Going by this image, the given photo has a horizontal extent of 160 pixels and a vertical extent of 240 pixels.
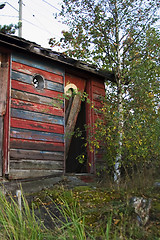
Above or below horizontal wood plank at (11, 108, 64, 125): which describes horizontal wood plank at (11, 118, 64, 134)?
below

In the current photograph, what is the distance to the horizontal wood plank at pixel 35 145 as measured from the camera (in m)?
7.12

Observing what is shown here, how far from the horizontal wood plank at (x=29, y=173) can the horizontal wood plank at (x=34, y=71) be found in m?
2.59

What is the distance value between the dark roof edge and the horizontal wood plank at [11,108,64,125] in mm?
1580

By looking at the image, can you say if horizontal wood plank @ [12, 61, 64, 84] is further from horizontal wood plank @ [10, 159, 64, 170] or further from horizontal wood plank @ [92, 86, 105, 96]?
horizontal wood plank @ [10, 159, 64, 170]

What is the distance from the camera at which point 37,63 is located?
8023mm

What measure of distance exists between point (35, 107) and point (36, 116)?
25 cm

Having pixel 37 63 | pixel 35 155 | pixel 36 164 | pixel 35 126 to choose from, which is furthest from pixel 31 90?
pixel 36 164

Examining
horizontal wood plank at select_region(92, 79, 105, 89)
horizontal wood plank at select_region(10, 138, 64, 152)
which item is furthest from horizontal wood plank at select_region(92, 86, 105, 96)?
horizontal wood plank at select_region(10, 138, 64, 152)

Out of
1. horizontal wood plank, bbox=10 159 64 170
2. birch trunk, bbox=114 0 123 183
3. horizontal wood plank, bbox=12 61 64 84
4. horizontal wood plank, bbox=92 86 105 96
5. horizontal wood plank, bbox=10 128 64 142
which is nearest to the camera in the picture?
horizontal wood plank, bbox=10 159 64 170

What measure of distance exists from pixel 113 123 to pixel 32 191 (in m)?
2.71

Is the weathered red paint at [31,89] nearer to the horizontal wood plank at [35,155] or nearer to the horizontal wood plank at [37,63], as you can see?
the horizontal wood plank at [37,63]

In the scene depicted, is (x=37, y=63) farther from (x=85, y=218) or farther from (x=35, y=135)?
(x=85, y=218)

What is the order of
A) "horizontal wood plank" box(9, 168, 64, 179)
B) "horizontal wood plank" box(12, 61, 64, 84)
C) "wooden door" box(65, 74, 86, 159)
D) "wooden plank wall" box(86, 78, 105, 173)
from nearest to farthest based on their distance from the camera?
"horizontal wood plank" box(9, 168, 64, 179)
"horizontal wood plank" box(12, 61, 64, 84)
"wooden plank wall" box(86, 78, 105, 173)
"wooden door" box(65, 74, 86, 159)

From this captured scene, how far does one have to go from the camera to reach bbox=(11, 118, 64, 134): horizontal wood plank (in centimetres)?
724
